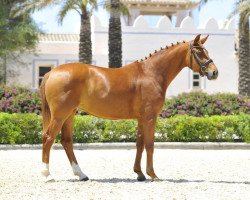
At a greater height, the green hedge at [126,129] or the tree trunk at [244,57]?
the tree trunk at [244,57]

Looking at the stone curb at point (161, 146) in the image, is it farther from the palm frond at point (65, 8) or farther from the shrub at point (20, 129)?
the palm frond at point (65, 8)

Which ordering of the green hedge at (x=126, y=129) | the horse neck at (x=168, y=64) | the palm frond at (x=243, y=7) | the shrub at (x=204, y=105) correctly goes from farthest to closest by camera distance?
the palm frond at (x=243, y=7), the shrub at (x=204, y=105), the green hedge at (x=126, y=129), the horse neck at (x=168, y=64)

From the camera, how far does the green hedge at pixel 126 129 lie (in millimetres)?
15047

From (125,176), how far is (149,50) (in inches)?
846

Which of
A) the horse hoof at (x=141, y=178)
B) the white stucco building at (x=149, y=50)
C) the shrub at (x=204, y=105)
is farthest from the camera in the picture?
the white stucco building at (x=149, y=50)

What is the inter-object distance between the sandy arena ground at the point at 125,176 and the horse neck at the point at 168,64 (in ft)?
5.69

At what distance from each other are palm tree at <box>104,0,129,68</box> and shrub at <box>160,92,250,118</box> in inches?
254

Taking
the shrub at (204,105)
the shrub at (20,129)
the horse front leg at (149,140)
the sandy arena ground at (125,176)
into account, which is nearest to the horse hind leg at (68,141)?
the sandy arena ground at (125,176)

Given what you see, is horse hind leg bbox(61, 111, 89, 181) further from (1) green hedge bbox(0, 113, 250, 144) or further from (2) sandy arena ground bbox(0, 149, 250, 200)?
(1) green hedge bbox(0, 113, 250, 144)

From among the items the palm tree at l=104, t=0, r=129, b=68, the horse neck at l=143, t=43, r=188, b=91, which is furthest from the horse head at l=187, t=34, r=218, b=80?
the palm tree at l=104, t=0, r=129, b=68

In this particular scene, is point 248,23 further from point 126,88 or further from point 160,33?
point 126,88

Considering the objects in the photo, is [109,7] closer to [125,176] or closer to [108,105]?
[125,176]

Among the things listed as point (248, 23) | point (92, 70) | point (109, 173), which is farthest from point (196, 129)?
point (248, 23)

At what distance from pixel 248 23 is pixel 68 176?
19.8 meters
